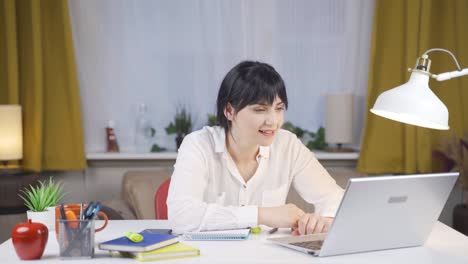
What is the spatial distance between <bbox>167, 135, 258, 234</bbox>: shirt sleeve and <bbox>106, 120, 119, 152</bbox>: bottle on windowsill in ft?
6.25

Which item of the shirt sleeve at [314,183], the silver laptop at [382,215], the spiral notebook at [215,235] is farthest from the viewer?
the shirt sleeve at [314,183]

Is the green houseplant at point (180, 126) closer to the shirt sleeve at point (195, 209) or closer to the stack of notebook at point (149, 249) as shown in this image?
the shirt sleeve at point (195, 209)

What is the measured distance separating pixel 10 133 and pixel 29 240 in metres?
2.19

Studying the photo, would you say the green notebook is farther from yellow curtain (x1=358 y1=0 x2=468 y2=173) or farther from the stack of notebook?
yellow curtain (x1=358 y1=0 x2=468 y2=173)

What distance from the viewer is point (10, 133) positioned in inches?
149

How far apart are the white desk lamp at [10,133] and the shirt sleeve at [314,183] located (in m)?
1.82

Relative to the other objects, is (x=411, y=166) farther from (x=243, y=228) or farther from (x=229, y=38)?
(x=243, y=228)

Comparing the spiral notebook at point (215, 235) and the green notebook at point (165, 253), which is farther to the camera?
the spiral notebook at point (215, 235)

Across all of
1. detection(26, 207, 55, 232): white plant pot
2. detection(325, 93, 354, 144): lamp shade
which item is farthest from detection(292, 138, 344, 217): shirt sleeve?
detection(325, 93, 354, 144): lamp shade

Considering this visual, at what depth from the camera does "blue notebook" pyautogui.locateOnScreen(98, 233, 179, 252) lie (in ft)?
5.71

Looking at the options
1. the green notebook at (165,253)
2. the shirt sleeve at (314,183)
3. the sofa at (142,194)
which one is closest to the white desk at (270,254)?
the green notebook at (165,253)

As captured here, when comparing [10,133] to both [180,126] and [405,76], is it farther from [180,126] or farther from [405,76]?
[405,76]

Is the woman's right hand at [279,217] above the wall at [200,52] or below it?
below

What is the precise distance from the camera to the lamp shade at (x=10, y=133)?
3.74 m
